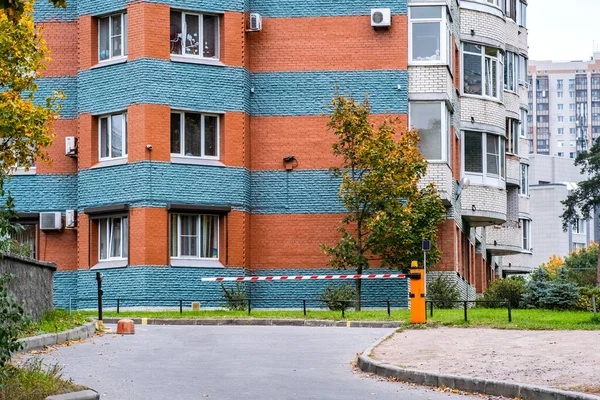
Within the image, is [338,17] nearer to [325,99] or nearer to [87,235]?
[325,99]

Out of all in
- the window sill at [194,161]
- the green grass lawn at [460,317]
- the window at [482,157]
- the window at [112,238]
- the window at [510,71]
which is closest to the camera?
the green grass lawn at [460,317]

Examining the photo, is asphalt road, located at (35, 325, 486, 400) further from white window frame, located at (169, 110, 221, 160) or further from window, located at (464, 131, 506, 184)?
window, located at (464, 131, 506, 184)

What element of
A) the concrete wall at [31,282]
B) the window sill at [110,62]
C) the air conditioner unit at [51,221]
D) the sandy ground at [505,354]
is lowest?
the sandy ground at [505,354]

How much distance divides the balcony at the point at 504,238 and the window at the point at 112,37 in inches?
872

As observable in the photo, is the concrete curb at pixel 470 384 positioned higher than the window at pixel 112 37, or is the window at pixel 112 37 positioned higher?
the window at pixel 112 37

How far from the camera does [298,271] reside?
122ft

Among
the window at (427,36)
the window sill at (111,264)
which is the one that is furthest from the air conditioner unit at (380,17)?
the window sill at (111,264)

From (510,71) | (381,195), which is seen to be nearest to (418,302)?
(381,195)

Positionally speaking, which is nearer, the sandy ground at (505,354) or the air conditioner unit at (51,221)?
the sandy ground at (505,354)

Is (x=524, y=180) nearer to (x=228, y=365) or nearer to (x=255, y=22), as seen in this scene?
(x=255, y=22)

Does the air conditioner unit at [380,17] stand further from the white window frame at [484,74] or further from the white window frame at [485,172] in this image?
the white window frame at [485,172]

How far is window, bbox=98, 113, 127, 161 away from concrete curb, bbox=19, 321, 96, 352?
1229 centimetres

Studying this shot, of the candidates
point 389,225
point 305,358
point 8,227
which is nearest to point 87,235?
point 389,225

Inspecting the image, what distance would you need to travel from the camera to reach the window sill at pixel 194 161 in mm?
35906
